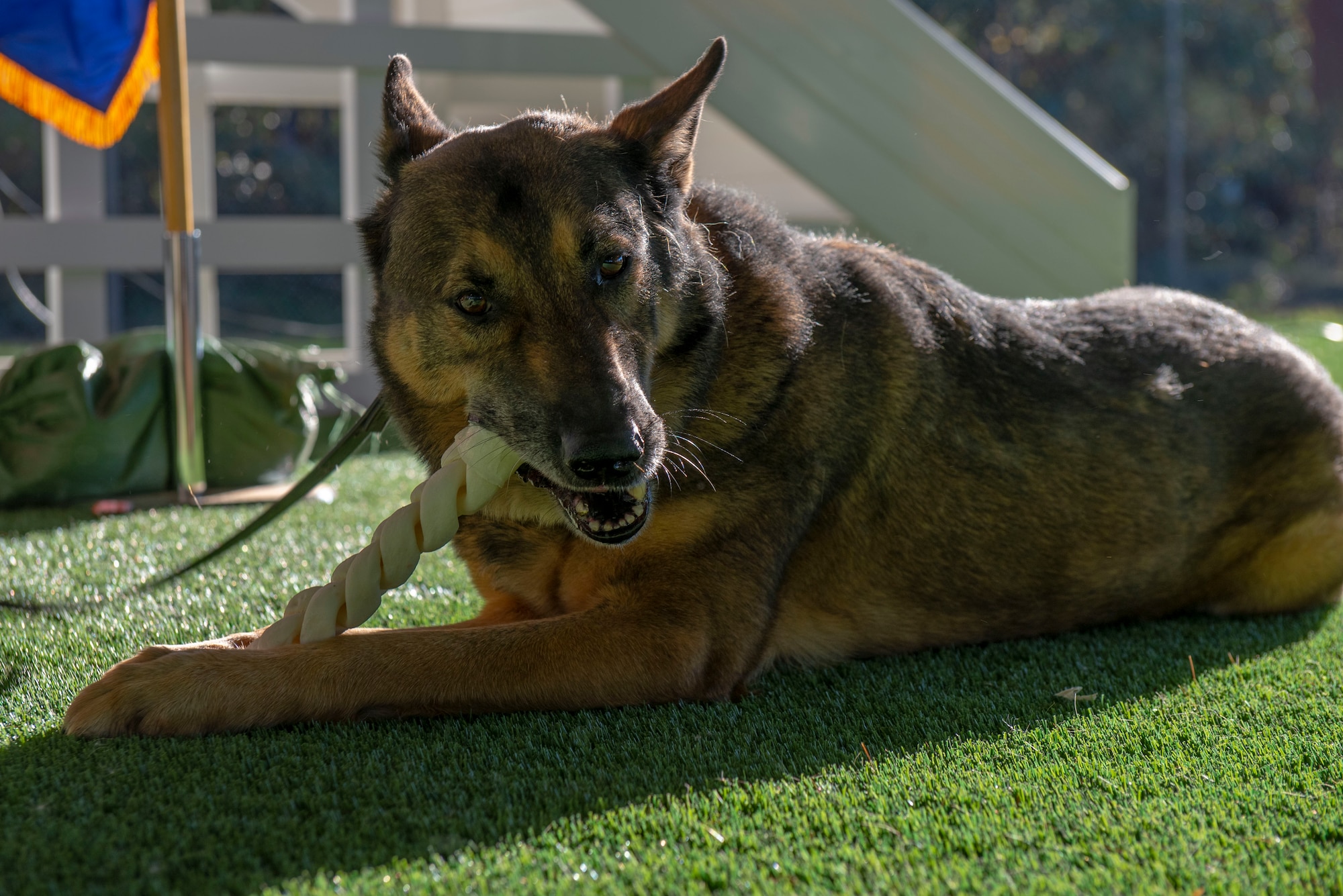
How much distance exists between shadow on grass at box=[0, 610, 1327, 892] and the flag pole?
87.4 inches

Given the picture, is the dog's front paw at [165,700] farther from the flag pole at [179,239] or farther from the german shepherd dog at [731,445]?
the flag pole at [179,239]

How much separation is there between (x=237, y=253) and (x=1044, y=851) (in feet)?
18.5

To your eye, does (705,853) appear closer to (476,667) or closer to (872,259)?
(476,667)

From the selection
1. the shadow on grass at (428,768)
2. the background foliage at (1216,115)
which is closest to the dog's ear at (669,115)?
the shadow on grass at (428,768)

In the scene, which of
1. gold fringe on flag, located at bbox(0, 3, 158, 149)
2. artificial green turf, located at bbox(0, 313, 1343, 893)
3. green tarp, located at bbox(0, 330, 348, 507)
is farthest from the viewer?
green tarp, located at bbox(0, 330, 348, 507)

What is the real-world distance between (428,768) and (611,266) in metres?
1.01

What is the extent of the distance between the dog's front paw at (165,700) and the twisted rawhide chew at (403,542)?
0.57 feet

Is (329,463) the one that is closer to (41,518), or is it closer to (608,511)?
(608,511)

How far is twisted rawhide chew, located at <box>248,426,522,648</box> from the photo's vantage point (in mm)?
2166

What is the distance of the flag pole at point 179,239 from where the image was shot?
388cm

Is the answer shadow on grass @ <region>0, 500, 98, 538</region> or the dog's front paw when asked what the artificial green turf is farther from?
shadow on grass @ <region>0, 500, 98, 538</region>

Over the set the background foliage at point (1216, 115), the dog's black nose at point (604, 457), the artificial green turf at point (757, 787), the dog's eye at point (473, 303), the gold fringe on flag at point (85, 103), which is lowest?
the background foliage at point (1216, 115)

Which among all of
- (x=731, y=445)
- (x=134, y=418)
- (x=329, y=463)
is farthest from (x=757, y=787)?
(x=134, y=418)

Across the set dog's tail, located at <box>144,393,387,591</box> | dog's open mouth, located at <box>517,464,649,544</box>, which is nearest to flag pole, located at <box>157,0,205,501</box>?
dog's tail, located at <box>144,393,387,591</box>
